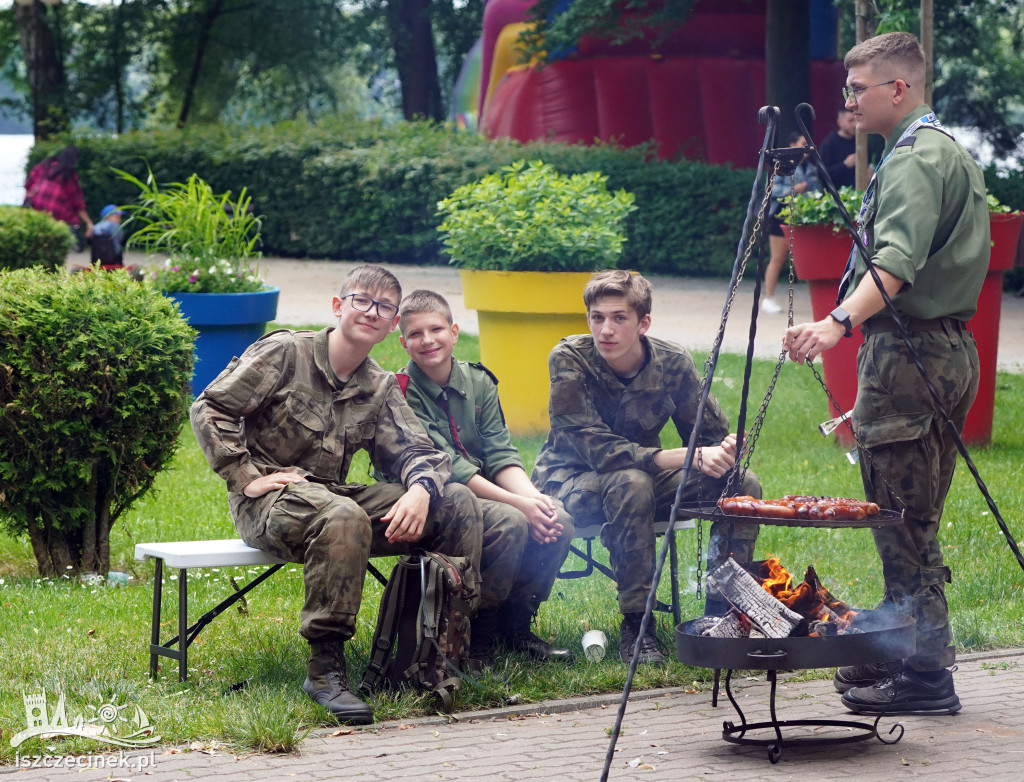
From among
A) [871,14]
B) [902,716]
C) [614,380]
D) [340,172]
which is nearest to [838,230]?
[871,14]

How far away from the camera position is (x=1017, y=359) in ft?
42.0

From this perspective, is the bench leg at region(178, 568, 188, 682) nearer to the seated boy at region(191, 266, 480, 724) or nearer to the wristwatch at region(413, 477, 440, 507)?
the seated boy at region(191, 266, 480, 724)

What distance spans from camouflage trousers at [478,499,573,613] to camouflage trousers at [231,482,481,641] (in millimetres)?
100

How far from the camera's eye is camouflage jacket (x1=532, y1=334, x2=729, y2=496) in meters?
5.25

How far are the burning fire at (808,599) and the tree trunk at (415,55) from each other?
25.1m

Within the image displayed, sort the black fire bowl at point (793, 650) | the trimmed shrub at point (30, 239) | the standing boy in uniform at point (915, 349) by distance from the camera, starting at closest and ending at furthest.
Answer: the black fire bowl at point (793, 650) → the standing boy in uniform at point (915, 349) → the trimmed shrub at point (30, 239)

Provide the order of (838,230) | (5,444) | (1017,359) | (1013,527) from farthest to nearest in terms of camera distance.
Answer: (1017,359), (838,230), (1013,527), (5,444)

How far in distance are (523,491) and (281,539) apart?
1044mm

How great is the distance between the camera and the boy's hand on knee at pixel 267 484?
15.2 ft

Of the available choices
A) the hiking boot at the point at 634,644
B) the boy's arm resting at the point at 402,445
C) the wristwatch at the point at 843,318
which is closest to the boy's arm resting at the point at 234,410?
the boy's arm resting at the point at 402,445

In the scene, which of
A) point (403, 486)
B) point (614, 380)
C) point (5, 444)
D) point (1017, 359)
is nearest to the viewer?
point (403, 486)

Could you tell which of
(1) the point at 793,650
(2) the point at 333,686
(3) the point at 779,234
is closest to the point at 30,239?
(3) the point at 779,234

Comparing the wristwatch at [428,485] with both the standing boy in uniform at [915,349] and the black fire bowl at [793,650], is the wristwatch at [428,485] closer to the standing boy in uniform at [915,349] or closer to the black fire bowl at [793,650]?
the black fire bowl at [793,650]

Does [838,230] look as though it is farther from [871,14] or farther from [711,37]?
[711,37]
